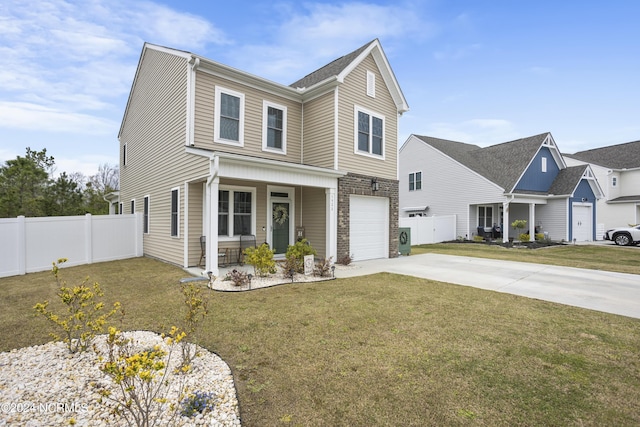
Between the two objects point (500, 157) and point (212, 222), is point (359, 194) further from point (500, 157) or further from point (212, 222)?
point (500, 157)

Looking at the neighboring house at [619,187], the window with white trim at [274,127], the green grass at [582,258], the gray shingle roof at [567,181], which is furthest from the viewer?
the neighboring house at [619,187]

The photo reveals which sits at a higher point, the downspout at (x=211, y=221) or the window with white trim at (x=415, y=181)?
the window with white trim at (x=415, y=181)

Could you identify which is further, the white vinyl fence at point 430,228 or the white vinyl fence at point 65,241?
the white vinyl fence at point 430,228

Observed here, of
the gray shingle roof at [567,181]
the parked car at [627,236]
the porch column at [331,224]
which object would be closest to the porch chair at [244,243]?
the porch column at [331,224]

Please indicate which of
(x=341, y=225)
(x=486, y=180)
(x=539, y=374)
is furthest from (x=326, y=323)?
(x=486, y=180)

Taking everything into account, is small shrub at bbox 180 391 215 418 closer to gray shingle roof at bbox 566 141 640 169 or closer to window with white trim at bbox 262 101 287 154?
window with white trim at bbox 262 101 287 154

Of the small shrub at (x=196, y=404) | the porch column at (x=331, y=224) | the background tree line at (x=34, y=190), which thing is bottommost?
the small shrub at (x=196, y=404)

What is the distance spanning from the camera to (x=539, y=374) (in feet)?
10.7

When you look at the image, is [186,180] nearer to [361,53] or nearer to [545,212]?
[361,53]

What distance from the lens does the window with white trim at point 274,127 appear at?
1083 centimetres

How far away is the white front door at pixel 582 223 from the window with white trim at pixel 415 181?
1026 cm

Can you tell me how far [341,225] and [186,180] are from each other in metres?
5.16

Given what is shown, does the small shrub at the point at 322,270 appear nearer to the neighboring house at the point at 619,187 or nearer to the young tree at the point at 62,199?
the young tree at the point at 62,199

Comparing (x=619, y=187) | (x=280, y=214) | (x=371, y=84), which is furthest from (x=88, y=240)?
(x=619, y=187)
